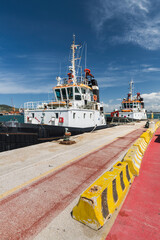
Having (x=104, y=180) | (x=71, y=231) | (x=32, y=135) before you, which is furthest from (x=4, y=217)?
(x=32, y=135)

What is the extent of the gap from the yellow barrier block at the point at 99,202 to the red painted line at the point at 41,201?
75 cm

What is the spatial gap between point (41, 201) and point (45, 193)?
0.34 meters

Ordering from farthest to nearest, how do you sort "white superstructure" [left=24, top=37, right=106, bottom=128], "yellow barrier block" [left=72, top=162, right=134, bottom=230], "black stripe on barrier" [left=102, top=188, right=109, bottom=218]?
"white superstructure" [left=24, top=37, right=106, bottom=128], "black stripe on barrier" [left=102, top=188, right=109, bottom=218], "yellow barrier block" [left=72, top=162, right=134, bottom=230]

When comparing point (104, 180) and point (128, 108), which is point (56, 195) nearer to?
point (104, 180)

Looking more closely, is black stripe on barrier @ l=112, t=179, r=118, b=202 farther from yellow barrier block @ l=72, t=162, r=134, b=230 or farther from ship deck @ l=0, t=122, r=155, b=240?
ship deck @ l=0, t=122, r=155, b=240

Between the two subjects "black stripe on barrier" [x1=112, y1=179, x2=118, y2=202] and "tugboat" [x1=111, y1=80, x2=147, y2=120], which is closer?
"black stripe on barrier" [x1=112, y1=179, x2=118, y2=202]

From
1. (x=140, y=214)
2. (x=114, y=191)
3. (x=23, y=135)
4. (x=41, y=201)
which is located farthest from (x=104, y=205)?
(x=23, y=135)

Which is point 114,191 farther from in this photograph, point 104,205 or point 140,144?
point 140,144

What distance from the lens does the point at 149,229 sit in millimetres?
2654

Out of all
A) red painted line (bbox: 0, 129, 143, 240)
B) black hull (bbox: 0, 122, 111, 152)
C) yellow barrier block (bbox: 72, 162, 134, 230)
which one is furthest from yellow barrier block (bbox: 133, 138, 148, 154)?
black hull (bbox: 0, 122, 111, 152)

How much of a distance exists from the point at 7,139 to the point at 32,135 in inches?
76.5

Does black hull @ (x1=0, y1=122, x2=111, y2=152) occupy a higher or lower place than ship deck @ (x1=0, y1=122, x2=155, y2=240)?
higher

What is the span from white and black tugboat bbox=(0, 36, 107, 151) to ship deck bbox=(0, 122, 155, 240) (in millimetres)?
5029

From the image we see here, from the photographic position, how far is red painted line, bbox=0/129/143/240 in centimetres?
271
